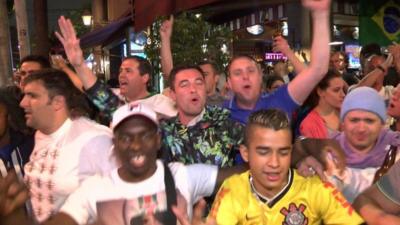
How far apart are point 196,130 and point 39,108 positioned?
3.53 ft

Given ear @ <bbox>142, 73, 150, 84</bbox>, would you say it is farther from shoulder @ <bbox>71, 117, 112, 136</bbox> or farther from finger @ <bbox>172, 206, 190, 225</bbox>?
finger @ <bbox>172, 206, 190, 225</bbox>

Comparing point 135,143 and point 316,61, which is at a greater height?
point 316,61

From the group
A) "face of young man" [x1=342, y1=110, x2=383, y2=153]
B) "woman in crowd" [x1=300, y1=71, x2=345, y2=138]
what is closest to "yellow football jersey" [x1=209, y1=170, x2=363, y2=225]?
"face of young man" [x1=342, y1=110, x2=383, y2=153]

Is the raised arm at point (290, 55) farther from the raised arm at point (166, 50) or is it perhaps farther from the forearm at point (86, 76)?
the forearm at point (86, 76)

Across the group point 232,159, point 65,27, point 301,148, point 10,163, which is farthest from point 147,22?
point 301,148

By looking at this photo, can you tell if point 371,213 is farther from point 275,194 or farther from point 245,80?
point 245,80

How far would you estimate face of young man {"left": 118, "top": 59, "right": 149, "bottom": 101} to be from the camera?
6168mm

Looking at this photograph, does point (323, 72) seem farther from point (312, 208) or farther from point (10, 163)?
point (10, 163)

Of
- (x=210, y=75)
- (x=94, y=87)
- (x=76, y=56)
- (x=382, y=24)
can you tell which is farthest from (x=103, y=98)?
(x=382, y=24)

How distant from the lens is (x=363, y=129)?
4.00 meters

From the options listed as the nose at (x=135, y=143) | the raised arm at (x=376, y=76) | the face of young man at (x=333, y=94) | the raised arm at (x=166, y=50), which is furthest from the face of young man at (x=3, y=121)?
the raised arm at (x=376, y=76)

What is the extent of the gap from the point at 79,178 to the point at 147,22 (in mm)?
4823

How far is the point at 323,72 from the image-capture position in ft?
14.5

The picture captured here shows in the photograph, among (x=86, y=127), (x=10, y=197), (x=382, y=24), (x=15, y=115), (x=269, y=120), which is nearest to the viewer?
(x=10, y=197)
